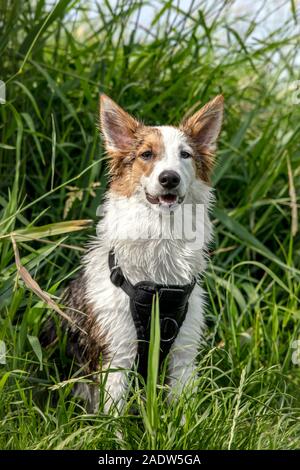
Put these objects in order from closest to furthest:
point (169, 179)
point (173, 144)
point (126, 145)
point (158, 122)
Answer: point (169, 179) → point (173, 144) → point (126, 145) → point (158, 122)

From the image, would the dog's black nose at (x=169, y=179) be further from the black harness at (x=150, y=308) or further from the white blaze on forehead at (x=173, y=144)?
the black harness at (x=150, y=308)

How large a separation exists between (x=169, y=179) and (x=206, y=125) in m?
0.56

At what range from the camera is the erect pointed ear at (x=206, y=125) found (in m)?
3.87

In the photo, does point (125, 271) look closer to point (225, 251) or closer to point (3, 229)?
point (3, 229)

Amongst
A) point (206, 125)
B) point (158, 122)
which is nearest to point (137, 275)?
point (206, 125)

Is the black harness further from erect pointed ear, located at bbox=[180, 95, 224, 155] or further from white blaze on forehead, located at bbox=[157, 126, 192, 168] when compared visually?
erect pointed ear, located at bbox=[180, 95, 224, 155]

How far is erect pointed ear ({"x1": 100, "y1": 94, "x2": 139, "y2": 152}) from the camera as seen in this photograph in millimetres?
3818

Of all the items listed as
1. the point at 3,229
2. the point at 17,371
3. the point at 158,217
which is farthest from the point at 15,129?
the point at 17,371

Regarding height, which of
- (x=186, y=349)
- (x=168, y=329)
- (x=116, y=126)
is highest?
(x=116, y=126)

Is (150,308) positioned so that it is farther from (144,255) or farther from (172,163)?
(172,163)

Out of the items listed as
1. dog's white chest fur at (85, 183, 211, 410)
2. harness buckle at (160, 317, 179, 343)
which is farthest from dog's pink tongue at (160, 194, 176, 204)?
harness buckle at (160, 317, 179, 343)

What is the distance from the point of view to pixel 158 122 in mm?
5047

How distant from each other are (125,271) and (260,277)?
5.30 ft

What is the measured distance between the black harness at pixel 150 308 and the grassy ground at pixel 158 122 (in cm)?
29
